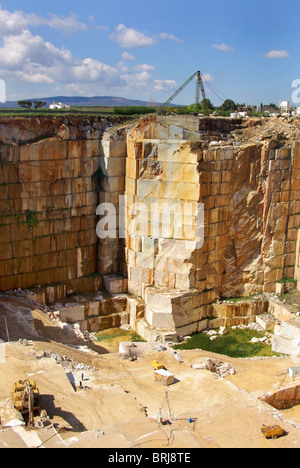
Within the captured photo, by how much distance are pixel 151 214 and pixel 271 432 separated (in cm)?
1104

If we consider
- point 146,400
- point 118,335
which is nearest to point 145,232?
point 118,335

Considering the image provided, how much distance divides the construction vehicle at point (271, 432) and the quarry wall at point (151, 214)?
7.62 meters

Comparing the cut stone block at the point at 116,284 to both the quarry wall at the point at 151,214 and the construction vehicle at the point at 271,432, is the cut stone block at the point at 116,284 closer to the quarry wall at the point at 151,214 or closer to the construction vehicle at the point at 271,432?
the quarry wall at the point at 151,214

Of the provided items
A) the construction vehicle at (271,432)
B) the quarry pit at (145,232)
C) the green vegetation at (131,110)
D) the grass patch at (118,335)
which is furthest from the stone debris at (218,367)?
the green vegetation at (131,110)

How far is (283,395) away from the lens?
15.8 m

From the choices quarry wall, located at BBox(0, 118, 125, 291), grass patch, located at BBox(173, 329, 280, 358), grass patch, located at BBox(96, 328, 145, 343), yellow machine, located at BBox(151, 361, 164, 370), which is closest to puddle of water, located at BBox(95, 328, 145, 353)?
grass patch, located at BBox(96, 328, 145, 343)

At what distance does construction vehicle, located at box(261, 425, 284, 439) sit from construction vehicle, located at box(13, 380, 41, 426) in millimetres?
5689

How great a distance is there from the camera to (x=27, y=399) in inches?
475

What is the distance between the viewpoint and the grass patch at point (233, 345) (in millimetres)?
19734

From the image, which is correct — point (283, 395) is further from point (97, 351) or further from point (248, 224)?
point (248, 224)

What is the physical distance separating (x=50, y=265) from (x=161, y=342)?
588 centimetres

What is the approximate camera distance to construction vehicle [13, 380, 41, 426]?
463 inches

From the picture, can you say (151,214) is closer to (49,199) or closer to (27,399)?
(49,199)

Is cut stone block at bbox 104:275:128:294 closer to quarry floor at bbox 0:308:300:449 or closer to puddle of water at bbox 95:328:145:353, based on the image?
puddle of water at bbox 95:328:145:353
